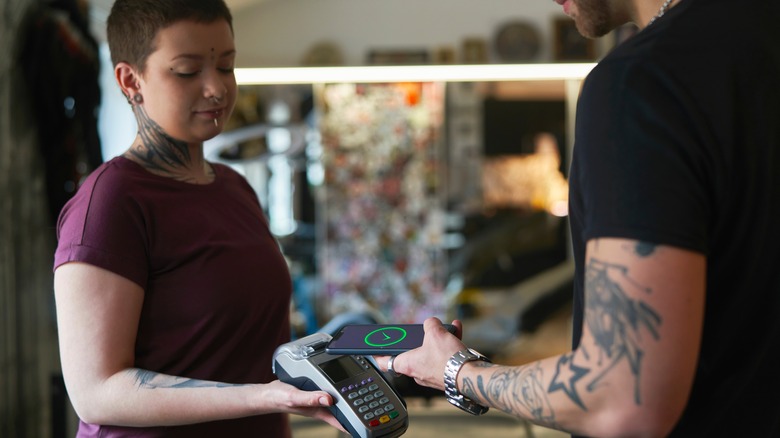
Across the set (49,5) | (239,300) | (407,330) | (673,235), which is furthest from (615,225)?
(49,5)

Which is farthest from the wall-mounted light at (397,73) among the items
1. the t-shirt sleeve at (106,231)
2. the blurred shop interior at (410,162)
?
the blurred shop interior at (410,162)

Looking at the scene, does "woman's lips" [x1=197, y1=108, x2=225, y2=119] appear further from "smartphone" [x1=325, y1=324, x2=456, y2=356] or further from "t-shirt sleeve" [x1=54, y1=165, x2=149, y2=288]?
"smartphone" [x1=325, y1=324, x2=456, y2=356]

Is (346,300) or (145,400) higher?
(145,400)

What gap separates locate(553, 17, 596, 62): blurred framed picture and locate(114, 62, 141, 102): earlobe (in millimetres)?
4262

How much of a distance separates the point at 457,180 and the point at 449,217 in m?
0.24

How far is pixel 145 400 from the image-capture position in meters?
1.02

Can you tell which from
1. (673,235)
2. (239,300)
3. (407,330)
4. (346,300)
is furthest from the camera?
(346,300)

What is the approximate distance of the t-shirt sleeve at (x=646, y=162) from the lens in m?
0.68

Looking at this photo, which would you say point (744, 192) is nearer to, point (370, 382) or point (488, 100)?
point (370, 382)

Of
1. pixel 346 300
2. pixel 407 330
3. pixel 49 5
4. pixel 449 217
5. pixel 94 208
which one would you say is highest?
pixel 49 5

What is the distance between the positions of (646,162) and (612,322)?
15 cm

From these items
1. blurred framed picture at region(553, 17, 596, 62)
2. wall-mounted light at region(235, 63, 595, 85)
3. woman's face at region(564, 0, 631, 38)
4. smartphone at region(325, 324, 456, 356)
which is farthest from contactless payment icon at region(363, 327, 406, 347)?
blurred framed picture at region(553, 17, 596, 62)

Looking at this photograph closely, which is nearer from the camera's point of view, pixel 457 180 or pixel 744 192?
pixel 744 192

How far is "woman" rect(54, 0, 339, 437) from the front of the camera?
102 cm
